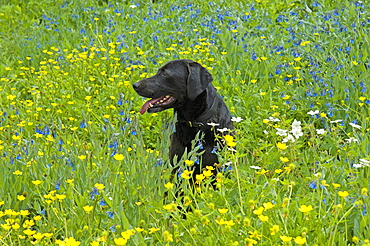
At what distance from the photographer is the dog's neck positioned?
13.9ft

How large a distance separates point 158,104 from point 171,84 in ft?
0.64

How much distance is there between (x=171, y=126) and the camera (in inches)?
136

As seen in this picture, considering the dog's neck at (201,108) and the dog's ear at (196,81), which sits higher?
the dog's ear at (196,81)

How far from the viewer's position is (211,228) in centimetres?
274

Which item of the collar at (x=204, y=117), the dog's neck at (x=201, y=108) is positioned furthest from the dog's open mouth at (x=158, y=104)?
the collar at (x=204, y=117)

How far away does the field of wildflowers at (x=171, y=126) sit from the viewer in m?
2.83

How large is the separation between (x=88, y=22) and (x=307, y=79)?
3.61 meters

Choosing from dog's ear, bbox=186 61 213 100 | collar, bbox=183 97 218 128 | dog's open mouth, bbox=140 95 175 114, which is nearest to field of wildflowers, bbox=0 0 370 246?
dog's open mouth, bbox=140 95 175 114

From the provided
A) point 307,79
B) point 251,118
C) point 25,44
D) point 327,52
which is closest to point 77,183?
point 251,118

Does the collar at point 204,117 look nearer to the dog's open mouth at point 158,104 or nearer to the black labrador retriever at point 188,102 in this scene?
the black labrador retriever at point 188,102

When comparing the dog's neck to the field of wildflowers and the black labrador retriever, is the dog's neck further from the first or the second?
the field of wildflowers

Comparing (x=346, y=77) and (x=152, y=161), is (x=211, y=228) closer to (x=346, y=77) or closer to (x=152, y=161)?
(x=152, y=161)

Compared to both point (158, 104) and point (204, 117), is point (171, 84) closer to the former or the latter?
point (158, 104)

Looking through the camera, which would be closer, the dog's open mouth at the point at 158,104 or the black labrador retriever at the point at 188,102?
the black labrador retriever at the point at 188,102
